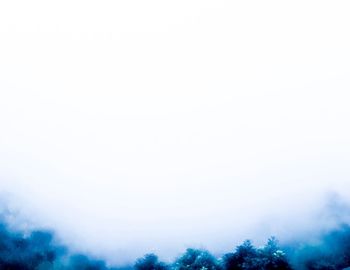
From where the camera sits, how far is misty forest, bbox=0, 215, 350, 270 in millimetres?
24091

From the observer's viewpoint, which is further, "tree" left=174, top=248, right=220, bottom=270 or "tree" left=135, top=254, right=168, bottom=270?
"tree" left=135, top=254, right=168, bottom=270

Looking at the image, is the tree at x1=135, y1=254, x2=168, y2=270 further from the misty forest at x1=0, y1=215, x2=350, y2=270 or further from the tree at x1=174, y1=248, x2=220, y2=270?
the tree at x1=174, y1=248, x2=220, y2=270

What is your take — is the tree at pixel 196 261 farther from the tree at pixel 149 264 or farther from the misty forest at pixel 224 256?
the tree at pixel 149 264

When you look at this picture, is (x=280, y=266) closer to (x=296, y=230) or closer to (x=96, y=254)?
(x=296, y=230)

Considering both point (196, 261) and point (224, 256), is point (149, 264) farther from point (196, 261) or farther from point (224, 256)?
point (224, 256)

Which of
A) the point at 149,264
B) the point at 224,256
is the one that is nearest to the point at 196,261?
the point at 224,256

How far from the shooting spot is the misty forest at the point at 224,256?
2409cm

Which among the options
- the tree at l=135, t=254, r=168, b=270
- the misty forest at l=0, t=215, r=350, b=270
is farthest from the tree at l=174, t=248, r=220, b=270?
the tree at l=135, t=254, r=168, b=270

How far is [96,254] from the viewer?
59844mm

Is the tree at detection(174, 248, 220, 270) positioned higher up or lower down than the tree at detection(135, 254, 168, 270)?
higher up

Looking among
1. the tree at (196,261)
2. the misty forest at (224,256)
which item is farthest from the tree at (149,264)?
the tree at (196,261)

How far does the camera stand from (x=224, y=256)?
25984 mm

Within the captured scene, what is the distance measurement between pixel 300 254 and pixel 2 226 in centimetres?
4410

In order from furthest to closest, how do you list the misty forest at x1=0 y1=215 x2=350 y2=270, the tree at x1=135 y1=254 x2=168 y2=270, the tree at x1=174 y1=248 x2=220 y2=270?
the tree at x1=135 y1=254 x2=168 y2=270, the tree at x1=174 y1=248 x2=220 y2=270, the misty forest at x1=0 y1=215 x2=350 y2=270
